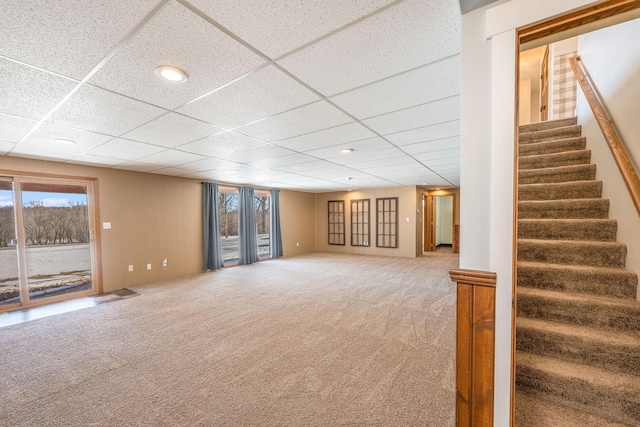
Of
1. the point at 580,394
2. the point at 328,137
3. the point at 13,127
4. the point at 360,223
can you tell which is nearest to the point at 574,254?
the point at 580,394

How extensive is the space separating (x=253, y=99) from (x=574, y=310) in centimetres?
271

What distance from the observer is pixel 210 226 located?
6152 millimetres

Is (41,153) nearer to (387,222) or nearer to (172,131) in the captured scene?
(172,131)

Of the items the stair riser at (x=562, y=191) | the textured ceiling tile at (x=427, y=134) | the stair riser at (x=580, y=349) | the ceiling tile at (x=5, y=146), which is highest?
the ceiling tile at (x=5, y=146)

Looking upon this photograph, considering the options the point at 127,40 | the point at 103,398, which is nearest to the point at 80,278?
the point at 103,398

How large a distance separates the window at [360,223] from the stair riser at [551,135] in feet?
17.6

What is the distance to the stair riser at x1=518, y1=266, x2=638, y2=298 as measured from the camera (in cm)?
173

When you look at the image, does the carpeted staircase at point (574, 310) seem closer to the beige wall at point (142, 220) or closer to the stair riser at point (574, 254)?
the stair riser at point (574, 254)

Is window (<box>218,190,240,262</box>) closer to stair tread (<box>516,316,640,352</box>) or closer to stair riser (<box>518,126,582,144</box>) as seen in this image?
stair riser (<box>518,126,582,144</box>)

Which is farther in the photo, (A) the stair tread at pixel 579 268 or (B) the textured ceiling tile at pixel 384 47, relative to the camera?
(A) the stair tread at pixel 579 268

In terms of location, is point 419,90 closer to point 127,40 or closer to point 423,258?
point 127,40

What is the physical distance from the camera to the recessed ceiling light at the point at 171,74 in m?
1.53

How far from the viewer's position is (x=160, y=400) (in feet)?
5.96

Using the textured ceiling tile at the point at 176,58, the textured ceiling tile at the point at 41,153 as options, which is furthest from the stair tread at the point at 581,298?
the textured ceiling tile at the point at 41,153
